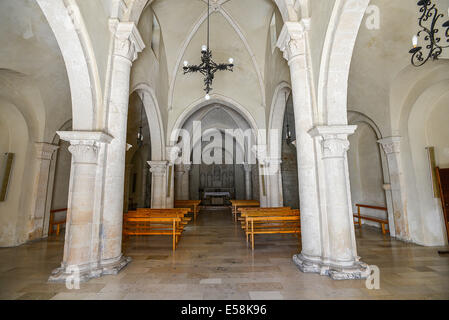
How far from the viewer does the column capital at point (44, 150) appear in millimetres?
6727

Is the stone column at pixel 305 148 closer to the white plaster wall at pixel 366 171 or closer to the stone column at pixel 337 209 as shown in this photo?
the stone column at pixel 337 209

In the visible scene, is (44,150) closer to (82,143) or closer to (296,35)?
(82,143)

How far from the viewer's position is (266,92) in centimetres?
1012

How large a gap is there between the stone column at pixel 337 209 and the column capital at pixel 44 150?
25.3 feet

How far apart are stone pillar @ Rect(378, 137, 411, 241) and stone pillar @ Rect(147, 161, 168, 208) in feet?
26.8

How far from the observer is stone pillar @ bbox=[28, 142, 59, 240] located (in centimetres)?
653

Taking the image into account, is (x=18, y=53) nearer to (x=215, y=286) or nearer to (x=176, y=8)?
(x=176, y=8)

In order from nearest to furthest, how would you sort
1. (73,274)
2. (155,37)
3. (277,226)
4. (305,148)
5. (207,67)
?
(73,274), (305,148), (277,226), (207,67), (155,37)

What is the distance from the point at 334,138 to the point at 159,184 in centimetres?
769

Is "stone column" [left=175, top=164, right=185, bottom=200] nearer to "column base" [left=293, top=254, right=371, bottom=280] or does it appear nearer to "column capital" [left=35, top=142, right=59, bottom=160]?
"column capital" [left=35, top=142, right=59, bottom=160]

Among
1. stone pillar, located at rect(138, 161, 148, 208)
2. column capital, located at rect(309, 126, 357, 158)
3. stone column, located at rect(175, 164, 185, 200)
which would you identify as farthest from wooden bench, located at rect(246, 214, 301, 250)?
stone pillar, located at rect(138, 161, 148, 208)

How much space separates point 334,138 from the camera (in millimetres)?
3793

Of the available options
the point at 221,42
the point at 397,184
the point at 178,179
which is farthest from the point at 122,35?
the point at 178,179

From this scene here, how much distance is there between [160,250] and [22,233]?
4432 mm
